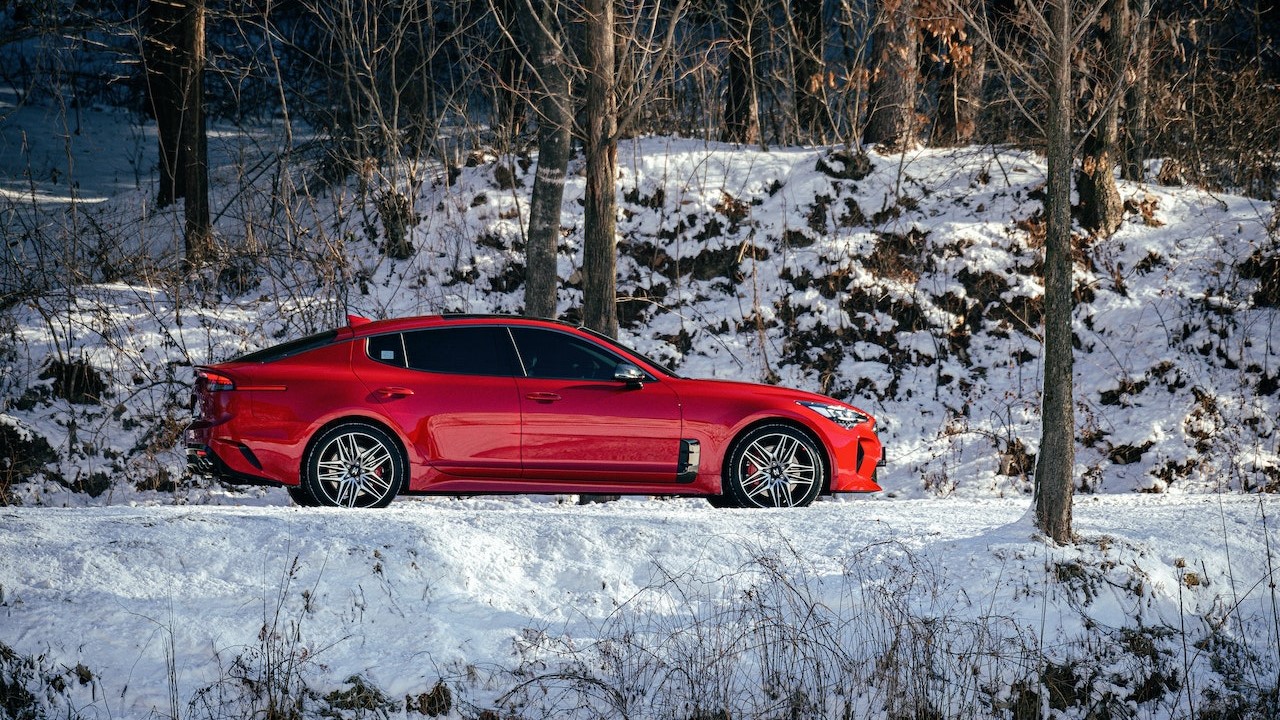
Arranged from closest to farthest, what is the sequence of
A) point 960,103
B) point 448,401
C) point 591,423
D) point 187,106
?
point 448,401, point 591,423, point 187,106, point 960,103

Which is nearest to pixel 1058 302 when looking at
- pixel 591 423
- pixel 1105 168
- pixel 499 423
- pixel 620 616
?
pixel 591 423

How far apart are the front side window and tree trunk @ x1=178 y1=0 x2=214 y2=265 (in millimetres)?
8902

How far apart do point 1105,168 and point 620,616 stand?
39.7ft

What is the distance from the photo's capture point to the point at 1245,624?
24.9ft

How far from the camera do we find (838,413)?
966cm

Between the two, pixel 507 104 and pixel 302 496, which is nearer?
pixel 302 496

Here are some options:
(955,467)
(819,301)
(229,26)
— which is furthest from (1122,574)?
(229,26)

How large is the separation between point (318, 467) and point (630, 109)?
4.97 metres

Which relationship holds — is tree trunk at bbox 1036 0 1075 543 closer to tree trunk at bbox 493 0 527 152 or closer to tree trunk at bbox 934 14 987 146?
tree trunk at bbox 493 0 527 152

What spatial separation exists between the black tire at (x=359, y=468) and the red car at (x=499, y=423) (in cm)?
1

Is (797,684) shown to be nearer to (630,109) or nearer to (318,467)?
(318,467)

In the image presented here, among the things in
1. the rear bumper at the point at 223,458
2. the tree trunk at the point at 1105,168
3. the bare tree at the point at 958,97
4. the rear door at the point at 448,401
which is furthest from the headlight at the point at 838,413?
the bare tree at the point at 958,97

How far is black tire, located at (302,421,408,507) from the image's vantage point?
8914mm

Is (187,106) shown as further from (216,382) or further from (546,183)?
(216,382)
